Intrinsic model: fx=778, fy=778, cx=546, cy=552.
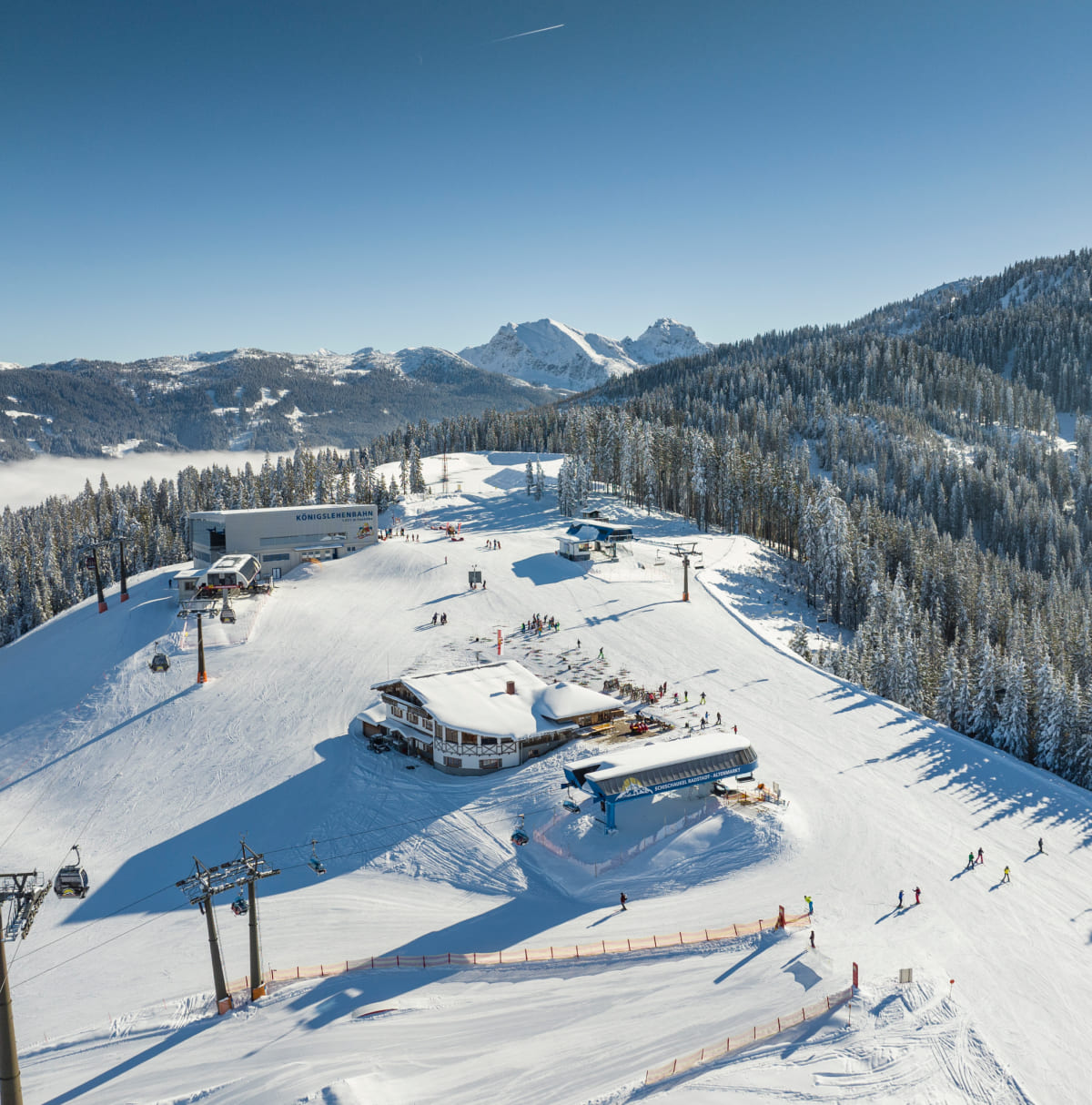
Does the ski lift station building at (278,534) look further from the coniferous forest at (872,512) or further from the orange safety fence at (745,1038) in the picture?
the orange safety fence at (745,1038)

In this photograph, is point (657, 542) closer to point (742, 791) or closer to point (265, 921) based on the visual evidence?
point (742, 791)

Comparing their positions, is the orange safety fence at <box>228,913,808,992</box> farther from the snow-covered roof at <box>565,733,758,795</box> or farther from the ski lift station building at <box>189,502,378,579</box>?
the ski lift station building at <box>189,502,378,579</box>

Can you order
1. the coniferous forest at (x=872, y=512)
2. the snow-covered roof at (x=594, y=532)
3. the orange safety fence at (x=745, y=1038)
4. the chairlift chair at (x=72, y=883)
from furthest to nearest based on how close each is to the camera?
1. the snow-covered roof at (x=594, y=532)
2. the coniferous forest at (x=872, y=512)
3. the orange safety fence at (x=745, y=1038)
4. the chairlift chair at (x=72, y=883)

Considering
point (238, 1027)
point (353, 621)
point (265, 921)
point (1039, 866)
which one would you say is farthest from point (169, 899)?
point (1039, 866)

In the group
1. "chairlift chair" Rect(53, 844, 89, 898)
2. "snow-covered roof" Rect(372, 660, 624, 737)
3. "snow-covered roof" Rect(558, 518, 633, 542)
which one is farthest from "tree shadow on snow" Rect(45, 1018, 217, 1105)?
"snow-covered roof" Rect(558, 518, 633, 542)

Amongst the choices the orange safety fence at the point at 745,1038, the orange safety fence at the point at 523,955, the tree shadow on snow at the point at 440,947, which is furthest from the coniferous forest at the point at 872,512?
the tree shadow on snow at the point at 440,947
